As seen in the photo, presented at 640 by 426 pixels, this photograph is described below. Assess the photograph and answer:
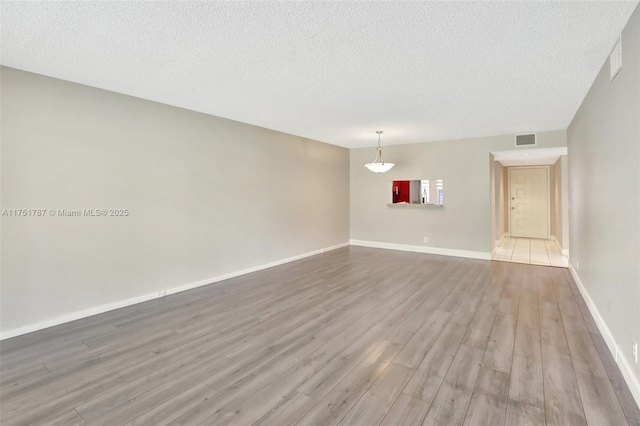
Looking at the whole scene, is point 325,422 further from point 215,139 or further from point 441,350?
point 215,139

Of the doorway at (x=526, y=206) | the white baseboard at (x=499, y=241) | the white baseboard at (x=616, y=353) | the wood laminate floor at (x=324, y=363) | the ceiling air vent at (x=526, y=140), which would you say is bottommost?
the wood laminate floor at (x=324, y=363)

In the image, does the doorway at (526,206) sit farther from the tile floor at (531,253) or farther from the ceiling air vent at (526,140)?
the ceiling air vent at (526,140)

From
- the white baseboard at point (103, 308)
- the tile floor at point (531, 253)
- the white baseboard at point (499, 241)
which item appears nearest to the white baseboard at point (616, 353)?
the tile floor at point (531, 253)

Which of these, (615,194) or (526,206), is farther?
(526,206)

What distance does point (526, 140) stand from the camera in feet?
19.2

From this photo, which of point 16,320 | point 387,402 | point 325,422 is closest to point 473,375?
point 387,402

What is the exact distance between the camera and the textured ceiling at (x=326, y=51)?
2037 millimetres

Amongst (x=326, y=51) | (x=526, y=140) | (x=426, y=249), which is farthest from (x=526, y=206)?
(x=326, y=51)

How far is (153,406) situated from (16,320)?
6.93 feet

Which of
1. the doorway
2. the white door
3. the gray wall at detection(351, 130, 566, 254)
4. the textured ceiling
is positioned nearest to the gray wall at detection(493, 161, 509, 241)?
the doorway

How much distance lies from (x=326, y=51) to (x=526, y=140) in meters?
5.05

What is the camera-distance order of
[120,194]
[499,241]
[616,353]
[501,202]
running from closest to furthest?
[616,353] < [120,194] < [499,241] < [501,202]

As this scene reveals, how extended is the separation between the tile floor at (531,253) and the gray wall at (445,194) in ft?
2.40

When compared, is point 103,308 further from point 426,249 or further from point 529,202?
point 529,202
